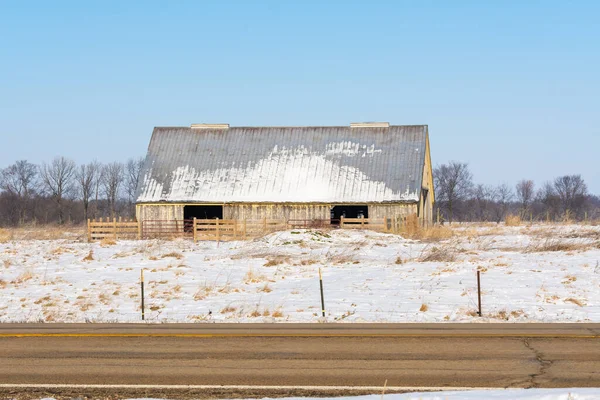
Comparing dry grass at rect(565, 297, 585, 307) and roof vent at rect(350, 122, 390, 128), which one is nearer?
dry grass at rect(565, 297, 585, 307)

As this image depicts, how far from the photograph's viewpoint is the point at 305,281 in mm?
23188

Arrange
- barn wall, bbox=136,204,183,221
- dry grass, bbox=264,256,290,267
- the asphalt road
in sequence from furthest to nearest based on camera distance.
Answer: barn wall, bbox=136,204,183,221 → dry grass, bbox=264,256,290,267 → the asphalt road

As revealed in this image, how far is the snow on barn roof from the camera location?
4634 centimetres

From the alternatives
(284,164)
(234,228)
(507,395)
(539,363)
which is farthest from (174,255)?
(507,395)

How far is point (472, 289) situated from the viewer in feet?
66.6

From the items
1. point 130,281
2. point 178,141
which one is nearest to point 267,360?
point 130,281

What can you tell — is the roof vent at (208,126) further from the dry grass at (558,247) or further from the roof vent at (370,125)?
the dry grass at (558,247)

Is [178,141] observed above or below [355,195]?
above

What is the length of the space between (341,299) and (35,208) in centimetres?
9255

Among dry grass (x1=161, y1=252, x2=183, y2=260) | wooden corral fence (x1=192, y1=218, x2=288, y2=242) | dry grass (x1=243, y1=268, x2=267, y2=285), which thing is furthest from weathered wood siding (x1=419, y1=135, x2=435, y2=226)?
dry grass (x1=243, y1=268, x2=267, y2=285)

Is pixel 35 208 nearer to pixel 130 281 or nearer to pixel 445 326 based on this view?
pixel 130 281

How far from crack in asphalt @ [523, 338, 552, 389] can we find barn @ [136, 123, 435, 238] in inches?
1302

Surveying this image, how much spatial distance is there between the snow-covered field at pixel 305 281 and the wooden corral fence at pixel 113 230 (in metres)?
5.69

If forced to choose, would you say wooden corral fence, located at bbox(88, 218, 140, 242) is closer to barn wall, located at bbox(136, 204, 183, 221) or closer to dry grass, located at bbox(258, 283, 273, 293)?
barn wall, located at bbox(136, 204, 183, 221)
